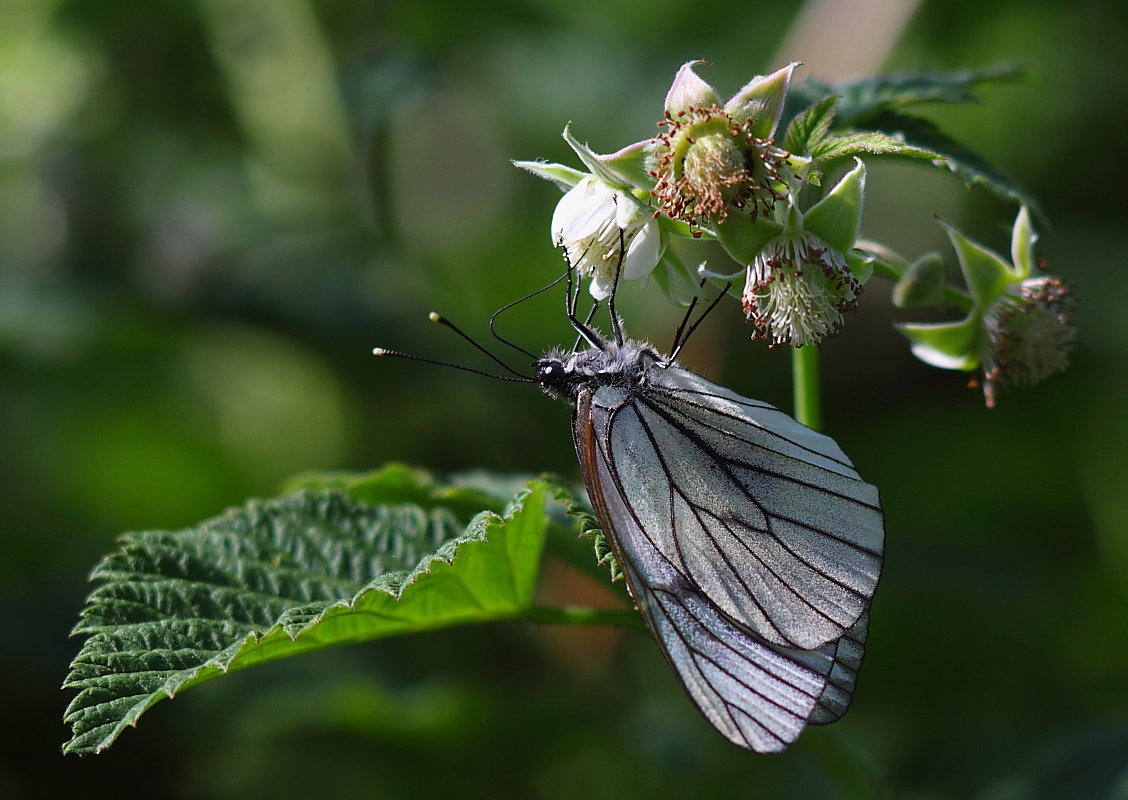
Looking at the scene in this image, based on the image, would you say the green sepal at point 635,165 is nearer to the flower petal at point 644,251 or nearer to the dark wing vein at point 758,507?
the flower petal at point 644,251

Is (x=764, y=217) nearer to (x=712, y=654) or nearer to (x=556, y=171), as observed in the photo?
(x=556, y=171)

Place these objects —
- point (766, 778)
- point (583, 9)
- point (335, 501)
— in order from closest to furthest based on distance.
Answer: point (335, 501) → point (766, 778) → point (583, 9)

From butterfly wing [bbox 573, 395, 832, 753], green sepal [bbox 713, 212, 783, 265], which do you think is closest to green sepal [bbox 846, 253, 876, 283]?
green sepal [bbox 713, 212, 783, 265]

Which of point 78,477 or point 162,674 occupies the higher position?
point 78,477

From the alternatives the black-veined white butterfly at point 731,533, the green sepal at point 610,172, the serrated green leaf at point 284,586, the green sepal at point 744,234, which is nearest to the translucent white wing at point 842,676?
the black-veined white butterfly at point 731,533

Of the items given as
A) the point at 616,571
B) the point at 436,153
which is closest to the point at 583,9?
the point at 436,153

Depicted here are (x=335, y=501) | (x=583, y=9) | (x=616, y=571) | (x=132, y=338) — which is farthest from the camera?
(x=583, y=9)

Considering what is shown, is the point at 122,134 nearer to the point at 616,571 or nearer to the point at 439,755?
the point at 439,755
